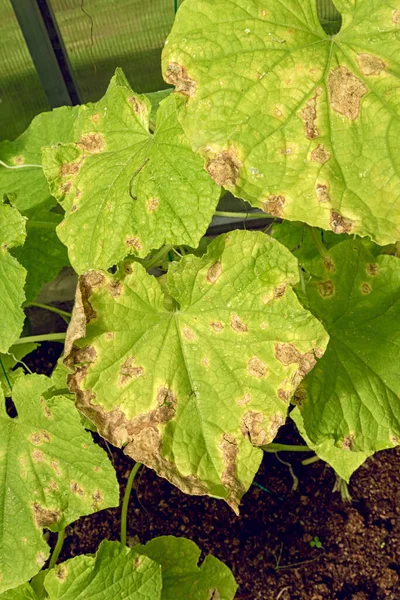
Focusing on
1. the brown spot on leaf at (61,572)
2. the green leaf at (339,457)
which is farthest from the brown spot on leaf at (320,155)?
the brown spot on leaf at (61,572)

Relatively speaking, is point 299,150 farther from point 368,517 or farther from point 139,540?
point 139,540

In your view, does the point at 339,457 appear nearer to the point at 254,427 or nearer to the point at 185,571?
the point at 254,427

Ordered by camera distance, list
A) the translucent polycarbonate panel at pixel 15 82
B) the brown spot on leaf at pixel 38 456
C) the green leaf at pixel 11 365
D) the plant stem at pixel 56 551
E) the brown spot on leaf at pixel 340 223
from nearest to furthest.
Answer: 1. the brown spot on leaf at pixel 340 223
2. the brown spot on leaf at pixel 38 456
3. the plant stem at pixel 56 551
4. the green leaf at pixel 11 365
5. the translucent polycarbonate panel at pixel 15 82

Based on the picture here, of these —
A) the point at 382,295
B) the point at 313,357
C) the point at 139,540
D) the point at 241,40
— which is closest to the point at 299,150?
the point at 241,40

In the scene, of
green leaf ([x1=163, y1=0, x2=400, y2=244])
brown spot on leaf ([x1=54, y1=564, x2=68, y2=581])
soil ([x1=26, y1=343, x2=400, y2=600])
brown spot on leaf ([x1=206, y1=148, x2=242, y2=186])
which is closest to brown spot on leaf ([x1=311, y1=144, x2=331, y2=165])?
green leaf ([x1=163, y1=0, x2=400, y2=244])

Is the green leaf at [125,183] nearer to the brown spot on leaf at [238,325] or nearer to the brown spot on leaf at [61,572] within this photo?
the brown spot on leaf at [238,325]

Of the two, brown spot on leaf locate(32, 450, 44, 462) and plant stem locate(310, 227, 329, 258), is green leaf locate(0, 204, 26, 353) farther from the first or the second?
plant stem locate(310, 227, 329, 258)
